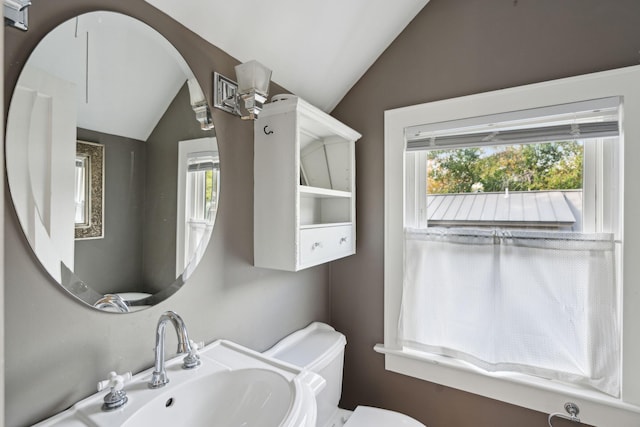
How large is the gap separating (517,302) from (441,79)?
1.07 meters

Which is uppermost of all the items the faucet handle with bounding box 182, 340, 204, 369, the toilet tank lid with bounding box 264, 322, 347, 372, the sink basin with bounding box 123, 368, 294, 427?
the faucet handle with bounding box 182, 340, 204, 369

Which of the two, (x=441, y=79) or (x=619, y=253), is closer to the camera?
(x=619, y=253)

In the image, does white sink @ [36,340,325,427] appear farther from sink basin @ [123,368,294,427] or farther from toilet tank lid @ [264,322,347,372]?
toilet tank lid @ [264,322,347,372]

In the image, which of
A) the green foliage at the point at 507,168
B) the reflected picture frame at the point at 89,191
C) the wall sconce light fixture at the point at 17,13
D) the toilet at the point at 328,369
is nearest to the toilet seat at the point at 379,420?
the toilet at the point at 328,369

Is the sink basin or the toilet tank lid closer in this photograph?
the sink basin

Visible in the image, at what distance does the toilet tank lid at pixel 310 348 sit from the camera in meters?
1.26

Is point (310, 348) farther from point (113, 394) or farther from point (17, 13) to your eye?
point (17, 13)

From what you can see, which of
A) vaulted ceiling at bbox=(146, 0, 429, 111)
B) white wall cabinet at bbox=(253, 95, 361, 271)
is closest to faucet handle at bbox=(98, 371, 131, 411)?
white wall cabinet at bbox=(253, 95, 361, 271)

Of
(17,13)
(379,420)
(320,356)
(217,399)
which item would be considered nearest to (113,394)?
(217,399)

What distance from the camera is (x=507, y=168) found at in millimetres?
1388

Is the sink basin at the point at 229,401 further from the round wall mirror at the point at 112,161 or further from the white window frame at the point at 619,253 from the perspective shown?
the white window frame at the point at 619,253

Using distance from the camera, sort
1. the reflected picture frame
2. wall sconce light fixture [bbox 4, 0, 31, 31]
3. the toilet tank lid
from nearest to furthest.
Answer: wall sconce light fixture [bbox 4, 0, 31, 31]
the reflected picture frame
the toilet tank lid

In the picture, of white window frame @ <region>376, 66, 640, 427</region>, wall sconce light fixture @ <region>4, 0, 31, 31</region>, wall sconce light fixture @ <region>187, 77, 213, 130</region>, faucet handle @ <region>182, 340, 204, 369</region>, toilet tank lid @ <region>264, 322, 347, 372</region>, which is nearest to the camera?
wall sconce light fixture @ <region>4, 0, 31, 31</region>

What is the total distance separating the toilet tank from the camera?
1264mm
